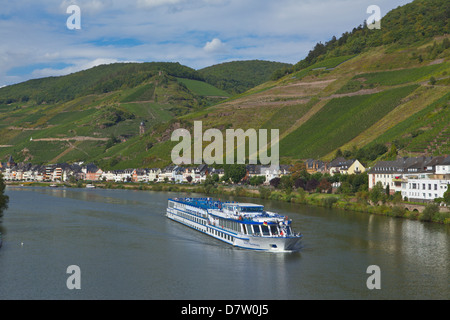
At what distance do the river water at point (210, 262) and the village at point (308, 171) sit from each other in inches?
294

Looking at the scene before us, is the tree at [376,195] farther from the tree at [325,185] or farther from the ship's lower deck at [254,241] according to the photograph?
the ship's lower deck at [254,241]

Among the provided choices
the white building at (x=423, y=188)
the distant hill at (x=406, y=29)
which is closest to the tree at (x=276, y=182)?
the white building at (x=423, y=188)

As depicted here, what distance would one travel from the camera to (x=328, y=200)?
235 ft

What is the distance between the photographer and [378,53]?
166000 mm

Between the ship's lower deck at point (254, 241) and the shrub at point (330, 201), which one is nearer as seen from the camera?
the ship's lower deck at point (254, 241)

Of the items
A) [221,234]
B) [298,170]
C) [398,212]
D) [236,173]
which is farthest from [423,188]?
[236,173]

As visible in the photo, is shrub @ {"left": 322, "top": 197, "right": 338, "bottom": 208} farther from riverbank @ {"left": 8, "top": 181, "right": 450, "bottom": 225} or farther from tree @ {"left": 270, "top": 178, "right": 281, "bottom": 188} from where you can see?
tree @ {"left": 270, "top": 178, "right": 281, "bottom": 188}

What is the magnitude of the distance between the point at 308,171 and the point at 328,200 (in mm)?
28044

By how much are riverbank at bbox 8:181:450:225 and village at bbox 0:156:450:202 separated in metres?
2.93

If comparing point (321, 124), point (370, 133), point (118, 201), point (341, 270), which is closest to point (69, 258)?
point (341, 270)

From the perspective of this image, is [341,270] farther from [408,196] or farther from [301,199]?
[301,199]

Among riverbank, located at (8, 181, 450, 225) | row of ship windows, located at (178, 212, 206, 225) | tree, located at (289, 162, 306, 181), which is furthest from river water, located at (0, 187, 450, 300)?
tree, located at (289, 162, 306, 181)

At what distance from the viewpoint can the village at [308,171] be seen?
63281mm

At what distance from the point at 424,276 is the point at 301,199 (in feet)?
147
